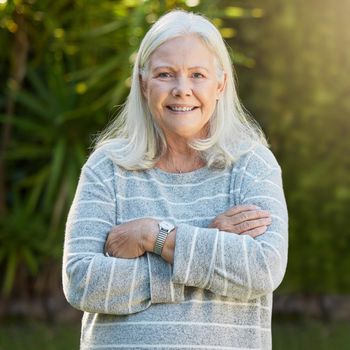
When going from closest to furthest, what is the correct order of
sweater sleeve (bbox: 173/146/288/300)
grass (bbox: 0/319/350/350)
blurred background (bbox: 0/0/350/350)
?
1. sweater sleeve (bbox: 173/146/288/300)
2. grass (bbox: 0/319/350/350)
3. blurred background (bbox: 0/0/350/350)

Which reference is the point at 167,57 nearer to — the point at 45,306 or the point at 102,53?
the point at 102,53

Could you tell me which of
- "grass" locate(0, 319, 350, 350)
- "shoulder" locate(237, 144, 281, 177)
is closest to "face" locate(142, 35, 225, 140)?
"shoulder" locate(237, 144, 281, 177)

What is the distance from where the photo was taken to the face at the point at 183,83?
2.82m

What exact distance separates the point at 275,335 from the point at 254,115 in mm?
1658

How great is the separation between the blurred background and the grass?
0.06ft

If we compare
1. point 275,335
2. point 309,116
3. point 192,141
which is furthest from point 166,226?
point 309,116

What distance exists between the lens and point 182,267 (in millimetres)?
2664

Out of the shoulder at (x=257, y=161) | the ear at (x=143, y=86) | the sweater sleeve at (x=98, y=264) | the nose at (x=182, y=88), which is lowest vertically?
the sweater sleeve at (x=98, y=264)

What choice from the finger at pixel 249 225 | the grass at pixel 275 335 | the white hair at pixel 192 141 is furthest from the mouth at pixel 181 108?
the grass at pixel 275 335

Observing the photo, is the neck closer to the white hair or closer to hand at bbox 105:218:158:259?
the white hair

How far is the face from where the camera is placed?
9.27ft

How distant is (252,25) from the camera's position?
7398 millimetres

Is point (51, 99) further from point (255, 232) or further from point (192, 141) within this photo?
point (255, 232)

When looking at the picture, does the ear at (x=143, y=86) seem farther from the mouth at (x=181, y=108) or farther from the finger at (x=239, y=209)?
the finger at (x=239, y=209)
